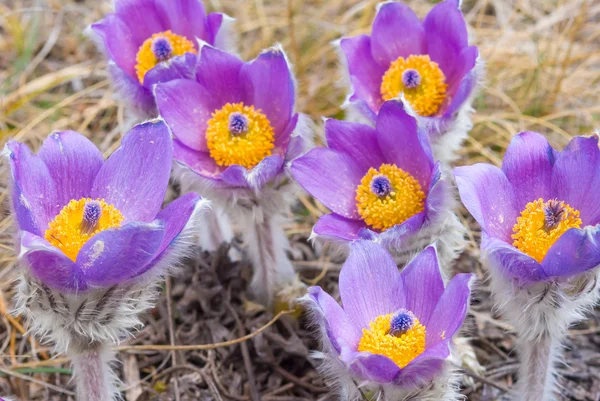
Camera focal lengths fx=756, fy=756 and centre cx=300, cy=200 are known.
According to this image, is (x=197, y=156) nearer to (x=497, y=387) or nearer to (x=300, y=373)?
(x=300, y=373)

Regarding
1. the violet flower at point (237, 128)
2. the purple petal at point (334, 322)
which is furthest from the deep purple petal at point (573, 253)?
the violet flower at point (237, 128)

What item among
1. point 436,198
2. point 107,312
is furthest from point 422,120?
point 107,312

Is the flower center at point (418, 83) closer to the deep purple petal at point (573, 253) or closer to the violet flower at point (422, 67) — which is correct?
the violet flower at point (422, 67)

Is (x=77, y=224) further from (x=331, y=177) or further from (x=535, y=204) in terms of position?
(x=535, y=204)

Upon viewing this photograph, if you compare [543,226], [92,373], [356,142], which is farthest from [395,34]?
[92,373]

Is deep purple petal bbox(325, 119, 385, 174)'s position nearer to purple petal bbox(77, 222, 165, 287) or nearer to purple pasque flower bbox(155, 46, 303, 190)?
purple pasque flower bbox(155, 46, 303, 190)

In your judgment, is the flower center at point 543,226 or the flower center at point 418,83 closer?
the flower center at point 543,226
